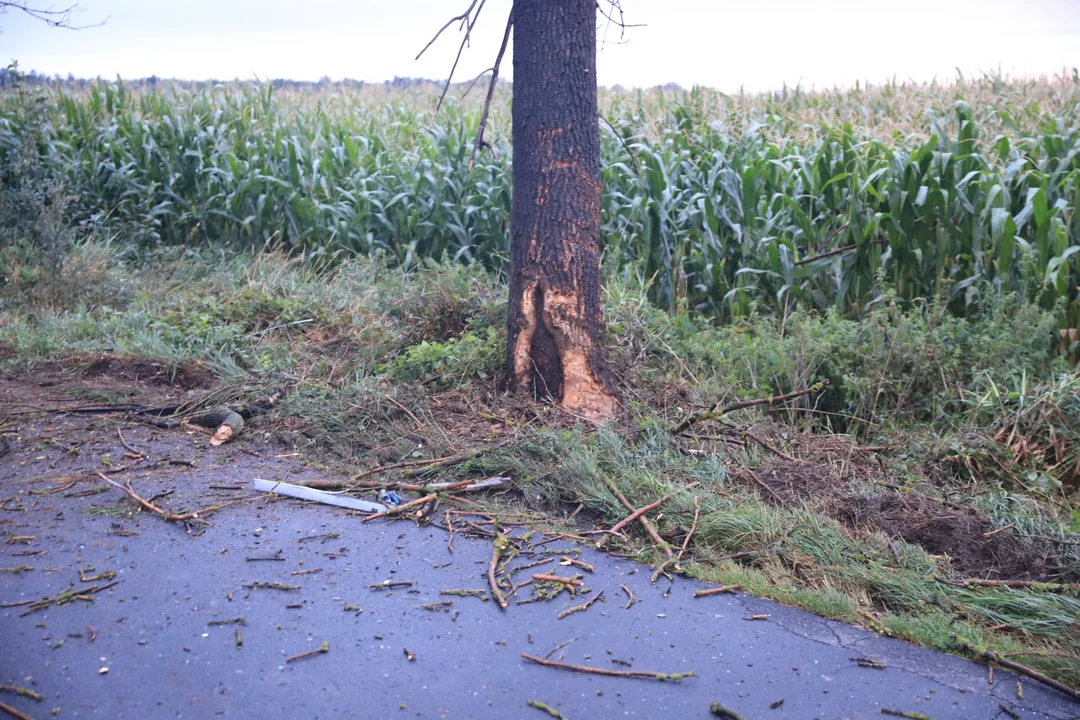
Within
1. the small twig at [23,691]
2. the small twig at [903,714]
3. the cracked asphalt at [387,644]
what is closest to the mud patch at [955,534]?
the cracked asphalt at [387,644]

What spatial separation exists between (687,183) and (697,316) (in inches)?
88.4

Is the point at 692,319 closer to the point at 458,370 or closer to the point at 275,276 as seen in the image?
the point at 458,370

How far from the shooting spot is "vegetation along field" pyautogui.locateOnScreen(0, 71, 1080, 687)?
4.18m

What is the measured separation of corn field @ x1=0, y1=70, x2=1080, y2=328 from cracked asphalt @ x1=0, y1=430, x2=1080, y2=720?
3443mm

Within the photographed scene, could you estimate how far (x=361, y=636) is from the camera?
10.8 ft

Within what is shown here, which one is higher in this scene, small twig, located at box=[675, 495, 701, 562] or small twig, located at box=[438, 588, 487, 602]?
small twig, located at box=[675, 495, 701, 562]

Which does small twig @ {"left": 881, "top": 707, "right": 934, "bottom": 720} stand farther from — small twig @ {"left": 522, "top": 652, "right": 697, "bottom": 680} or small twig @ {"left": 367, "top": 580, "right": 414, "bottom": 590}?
small twig @ {"left": 367, "top": 580, "right": 414, "bottom": 590}

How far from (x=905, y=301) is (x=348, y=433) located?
5.19 meters

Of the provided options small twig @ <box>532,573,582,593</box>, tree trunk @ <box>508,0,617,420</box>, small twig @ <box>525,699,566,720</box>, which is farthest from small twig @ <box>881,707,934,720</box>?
tree trunk @ <box>508,0,617,420</box>

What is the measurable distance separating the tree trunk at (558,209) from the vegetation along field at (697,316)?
37 centimetres

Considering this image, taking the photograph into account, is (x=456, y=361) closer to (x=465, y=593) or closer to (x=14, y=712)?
(x=465, y=593)

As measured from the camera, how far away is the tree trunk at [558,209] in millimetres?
5676

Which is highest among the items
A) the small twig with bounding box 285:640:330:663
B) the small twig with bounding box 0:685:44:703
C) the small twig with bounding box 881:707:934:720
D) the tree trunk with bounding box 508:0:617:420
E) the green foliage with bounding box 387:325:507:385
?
the tree trunk with bounding box 508:0:617:420

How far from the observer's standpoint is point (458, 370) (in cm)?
630
